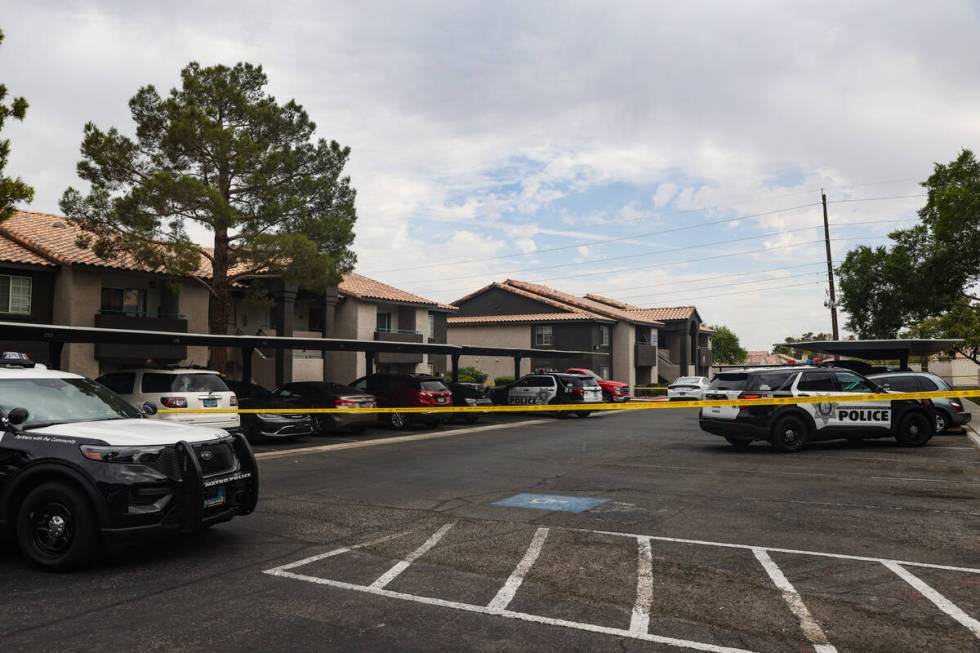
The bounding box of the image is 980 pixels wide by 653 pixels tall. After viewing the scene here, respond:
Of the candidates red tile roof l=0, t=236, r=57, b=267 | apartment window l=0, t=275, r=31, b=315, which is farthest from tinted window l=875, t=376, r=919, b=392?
apartment window l=0, t=275, r=31, b=315

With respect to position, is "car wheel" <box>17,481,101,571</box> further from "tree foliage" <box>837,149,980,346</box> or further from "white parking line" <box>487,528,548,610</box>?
"tree foliage" <box>837,149,980,346</box>

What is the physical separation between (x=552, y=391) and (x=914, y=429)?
13475 mm

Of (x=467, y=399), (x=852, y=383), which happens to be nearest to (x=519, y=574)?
(x=852, y=383)

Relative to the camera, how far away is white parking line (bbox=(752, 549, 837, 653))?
4828 mm

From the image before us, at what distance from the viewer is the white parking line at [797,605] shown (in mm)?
4828

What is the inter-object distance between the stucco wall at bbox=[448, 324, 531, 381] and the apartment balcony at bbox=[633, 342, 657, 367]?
8.00 m

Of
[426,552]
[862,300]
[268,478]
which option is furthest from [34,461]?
[862,300]

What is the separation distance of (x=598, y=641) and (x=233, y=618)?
2.57m

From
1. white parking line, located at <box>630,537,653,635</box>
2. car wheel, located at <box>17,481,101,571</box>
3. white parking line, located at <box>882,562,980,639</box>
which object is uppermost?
car wheel, located at <box>17,481,101,571</box>

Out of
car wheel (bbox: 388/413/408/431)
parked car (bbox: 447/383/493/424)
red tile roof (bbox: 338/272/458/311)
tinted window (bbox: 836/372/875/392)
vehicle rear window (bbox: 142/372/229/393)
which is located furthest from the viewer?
red tile roof (bbox: 338/272/458/311)

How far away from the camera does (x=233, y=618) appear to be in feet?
17.2

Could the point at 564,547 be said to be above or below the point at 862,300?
below

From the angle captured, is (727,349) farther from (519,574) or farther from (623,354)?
(519,574)

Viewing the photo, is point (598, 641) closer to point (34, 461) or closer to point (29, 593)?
point (29, 593)
